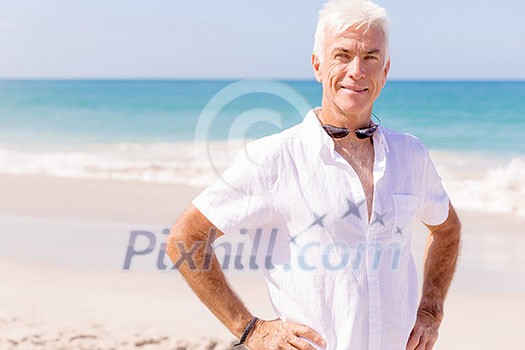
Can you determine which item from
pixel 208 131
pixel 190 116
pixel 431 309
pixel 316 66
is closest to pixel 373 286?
pixel 431 309

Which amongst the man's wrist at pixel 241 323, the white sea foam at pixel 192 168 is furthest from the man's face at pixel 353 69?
the white sea foam at pixel 192 168

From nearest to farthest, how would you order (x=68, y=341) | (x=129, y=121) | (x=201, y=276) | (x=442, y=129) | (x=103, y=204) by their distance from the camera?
(x=201, y=276)
(x=68, y=341)
(x=103, y=204)
(x=442, y=129)
(x=129, y=121)

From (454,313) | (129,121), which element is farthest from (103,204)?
(129,121)

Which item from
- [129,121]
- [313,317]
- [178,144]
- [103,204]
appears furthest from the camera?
[129,121]

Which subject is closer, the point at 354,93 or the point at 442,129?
the point at 354,93

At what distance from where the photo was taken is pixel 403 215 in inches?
87.6

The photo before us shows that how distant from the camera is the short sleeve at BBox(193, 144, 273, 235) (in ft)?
6.97

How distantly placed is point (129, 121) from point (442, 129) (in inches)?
540

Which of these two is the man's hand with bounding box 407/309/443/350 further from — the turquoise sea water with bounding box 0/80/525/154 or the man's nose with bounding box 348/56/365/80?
the turquoise sea water with bounding box 0/80/525/154

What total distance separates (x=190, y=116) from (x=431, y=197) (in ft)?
112

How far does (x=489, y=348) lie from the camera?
19.1 feet

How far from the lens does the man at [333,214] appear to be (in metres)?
2.13

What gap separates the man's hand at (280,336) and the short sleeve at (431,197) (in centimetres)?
55

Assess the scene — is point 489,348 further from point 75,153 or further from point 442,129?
point 442,129
